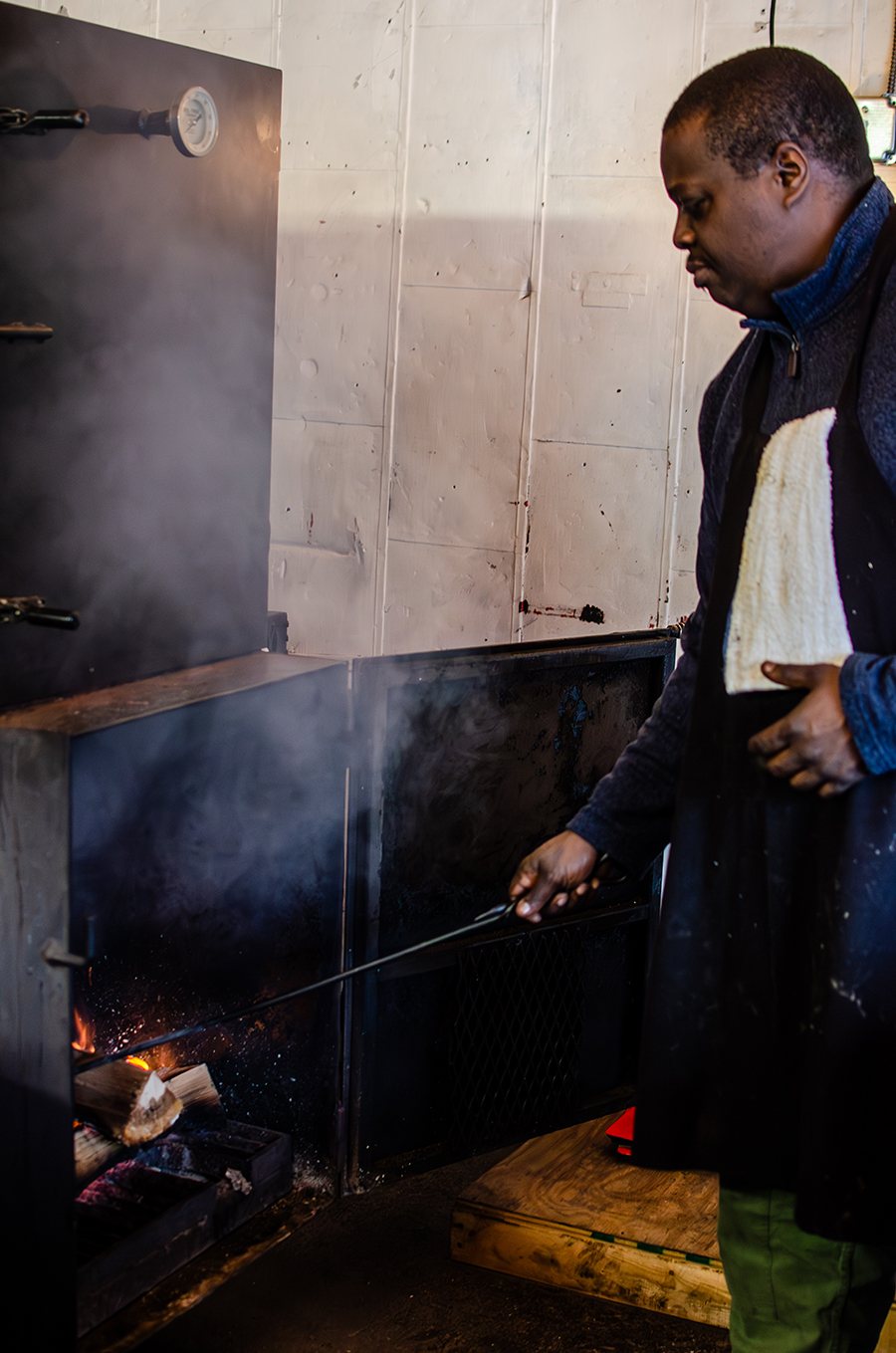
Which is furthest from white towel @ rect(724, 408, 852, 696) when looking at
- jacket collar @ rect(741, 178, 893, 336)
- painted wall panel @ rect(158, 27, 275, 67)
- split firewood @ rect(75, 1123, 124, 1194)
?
painted wall panel @ rect(158, 27, 275, 67)

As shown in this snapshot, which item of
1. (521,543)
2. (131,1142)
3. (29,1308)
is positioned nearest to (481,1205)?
(131,1142)

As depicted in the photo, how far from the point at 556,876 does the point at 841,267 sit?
0.89 metres

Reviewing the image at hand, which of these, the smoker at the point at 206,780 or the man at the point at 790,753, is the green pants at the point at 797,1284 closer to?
the man at the point at 790,753

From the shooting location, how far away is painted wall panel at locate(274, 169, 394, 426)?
369 centimetres

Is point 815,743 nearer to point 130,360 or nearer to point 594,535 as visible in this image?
point 130,360

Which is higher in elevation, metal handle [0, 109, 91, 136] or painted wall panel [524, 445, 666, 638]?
metal handle [0, 109, 91, 136]

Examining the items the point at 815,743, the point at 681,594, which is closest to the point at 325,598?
the point at 681,594

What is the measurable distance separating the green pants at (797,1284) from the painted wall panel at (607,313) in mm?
2153

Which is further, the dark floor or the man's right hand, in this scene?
the dark floor

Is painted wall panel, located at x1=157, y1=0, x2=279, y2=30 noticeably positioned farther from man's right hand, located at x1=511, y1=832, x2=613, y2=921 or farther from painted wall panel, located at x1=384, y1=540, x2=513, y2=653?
man's right hand, located at x1=511, y1=832, x2=613, y2=921

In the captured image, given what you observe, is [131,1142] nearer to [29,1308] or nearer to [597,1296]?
[29,1308]

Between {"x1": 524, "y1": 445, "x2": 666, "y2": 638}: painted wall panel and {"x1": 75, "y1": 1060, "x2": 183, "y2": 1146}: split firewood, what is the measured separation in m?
1.65

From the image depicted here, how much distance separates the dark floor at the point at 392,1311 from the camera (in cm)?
241

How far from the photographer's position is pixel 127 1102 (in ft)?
8.03
